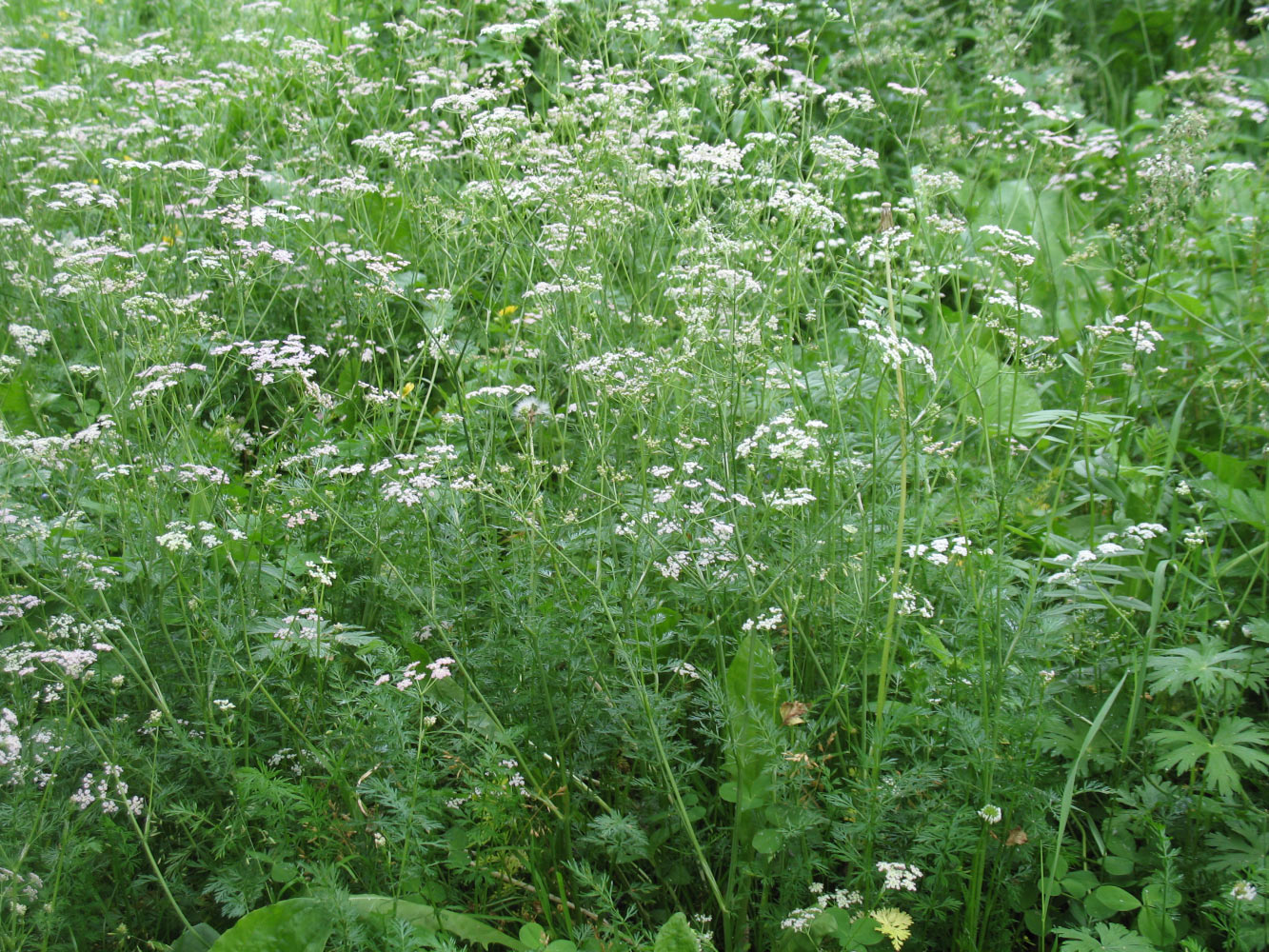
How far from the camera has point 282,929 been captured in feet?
5.97

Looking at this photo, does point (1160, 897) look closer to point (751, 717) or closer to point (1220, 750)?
point (1220, 750)

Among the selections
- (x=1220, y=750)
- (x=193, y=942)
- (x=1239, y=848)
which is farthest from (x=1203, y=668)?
(x=193, y=942)

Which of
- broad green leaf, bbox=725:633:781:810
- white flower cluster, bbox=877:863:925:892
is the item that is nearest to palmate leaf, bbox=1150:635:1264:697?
white flower cluster, bbox=877:863:925:892

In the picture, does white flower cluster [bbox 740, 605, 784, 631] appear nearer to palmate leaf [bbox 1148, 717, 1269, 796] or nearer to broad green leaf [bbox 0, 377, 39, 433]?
palmate leaf [bbox 1148, 717, 1269, 796]

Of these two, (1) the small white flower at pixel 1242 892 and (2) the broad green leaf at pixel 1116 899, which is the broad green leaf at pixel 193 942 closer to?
(2) the broad green leaf at pixel 1116 899

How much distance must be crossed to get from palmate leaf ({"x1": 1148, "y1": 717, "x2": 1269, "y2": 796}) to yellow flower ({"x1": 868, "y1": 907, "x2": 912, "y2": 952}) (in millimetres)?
733

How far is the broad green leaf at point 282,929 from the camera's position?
181 centimetres

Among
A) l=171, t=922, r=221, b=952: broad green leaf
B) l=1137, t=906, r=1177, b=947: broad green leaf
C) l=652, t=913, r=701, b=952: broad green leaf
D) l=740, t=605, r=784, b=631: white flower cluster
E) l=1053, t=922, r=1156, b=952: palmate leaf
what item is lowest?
l=171, t=922, r=221, b=952: broad green leaf

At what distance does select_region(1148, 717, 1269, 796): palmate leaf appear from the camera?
208cm

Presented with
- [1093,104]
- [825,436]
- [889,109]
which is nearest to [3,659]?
[825,436]

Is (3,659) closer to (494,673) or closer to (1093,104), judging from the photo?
(494,673)

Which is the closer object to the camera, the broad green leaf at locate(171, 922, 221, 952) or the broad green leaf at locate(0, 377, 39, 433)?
the broad green leaf at locate(171, 922, 221, 952)

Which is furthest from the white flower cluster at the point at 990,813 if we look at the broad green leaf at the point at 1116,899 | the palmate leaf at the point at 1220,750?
the palmate leaf at the point at 1220,750

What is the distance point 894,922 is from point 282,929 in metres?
1.13
